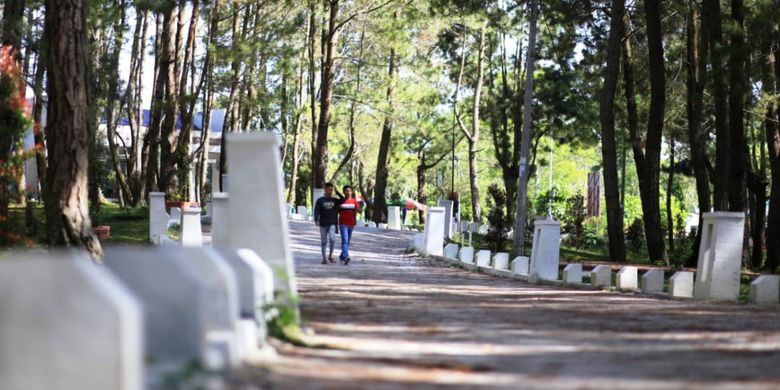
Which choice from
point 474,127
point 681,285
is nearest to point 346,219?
point 681,285

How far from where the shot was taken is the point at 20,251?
55.1ft

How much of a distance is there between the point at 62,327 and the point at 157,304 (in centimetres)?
196

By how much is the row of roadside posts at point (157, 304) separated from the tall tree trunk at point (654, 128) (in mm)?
20668

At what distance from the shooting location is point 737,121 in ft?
94.3

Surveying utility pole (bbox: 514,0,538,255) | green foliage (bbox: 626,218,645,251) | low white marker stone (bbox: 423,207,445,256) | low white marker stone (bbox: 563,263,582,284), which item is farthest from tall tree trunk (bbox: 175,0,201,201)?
low white marker stone (bbox: 563,263,582,284)

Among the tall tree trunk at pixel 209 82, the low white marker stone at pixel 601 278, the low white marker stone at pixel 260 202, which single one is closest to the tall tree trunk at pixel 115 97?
the tall tree trunk at pixel 209 82

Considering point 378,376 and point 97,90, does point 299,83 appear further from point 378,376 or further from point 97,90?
point 378,376

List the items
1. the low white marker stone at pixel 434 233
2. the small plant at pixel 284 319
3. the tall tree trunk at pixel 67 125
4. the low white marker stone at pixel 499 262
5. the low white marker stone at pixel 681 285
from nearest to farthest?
the small plant at pixel 284 319
the tall tree trunk at pixel 67 125
the low white marker stone at pixel 681 285
the low white marker stone at pixel 499 262
the low white marker stone at pixel 434 233

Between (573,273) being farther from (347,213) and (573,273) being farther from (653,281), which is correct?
(347,213)

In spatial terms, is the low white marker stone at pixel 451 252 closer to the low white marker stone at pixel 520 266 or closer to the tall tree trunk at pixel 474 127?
the low white marker stone at pixel 520 266

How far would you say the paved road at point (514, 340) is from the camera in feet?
30.6

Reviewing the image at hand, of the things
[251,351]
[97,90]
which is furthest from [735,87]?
[97,90]

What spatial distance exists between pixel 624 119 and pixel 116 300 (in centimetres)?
4574

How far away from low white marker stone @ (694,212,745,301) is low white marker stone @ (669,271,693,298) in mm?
426
